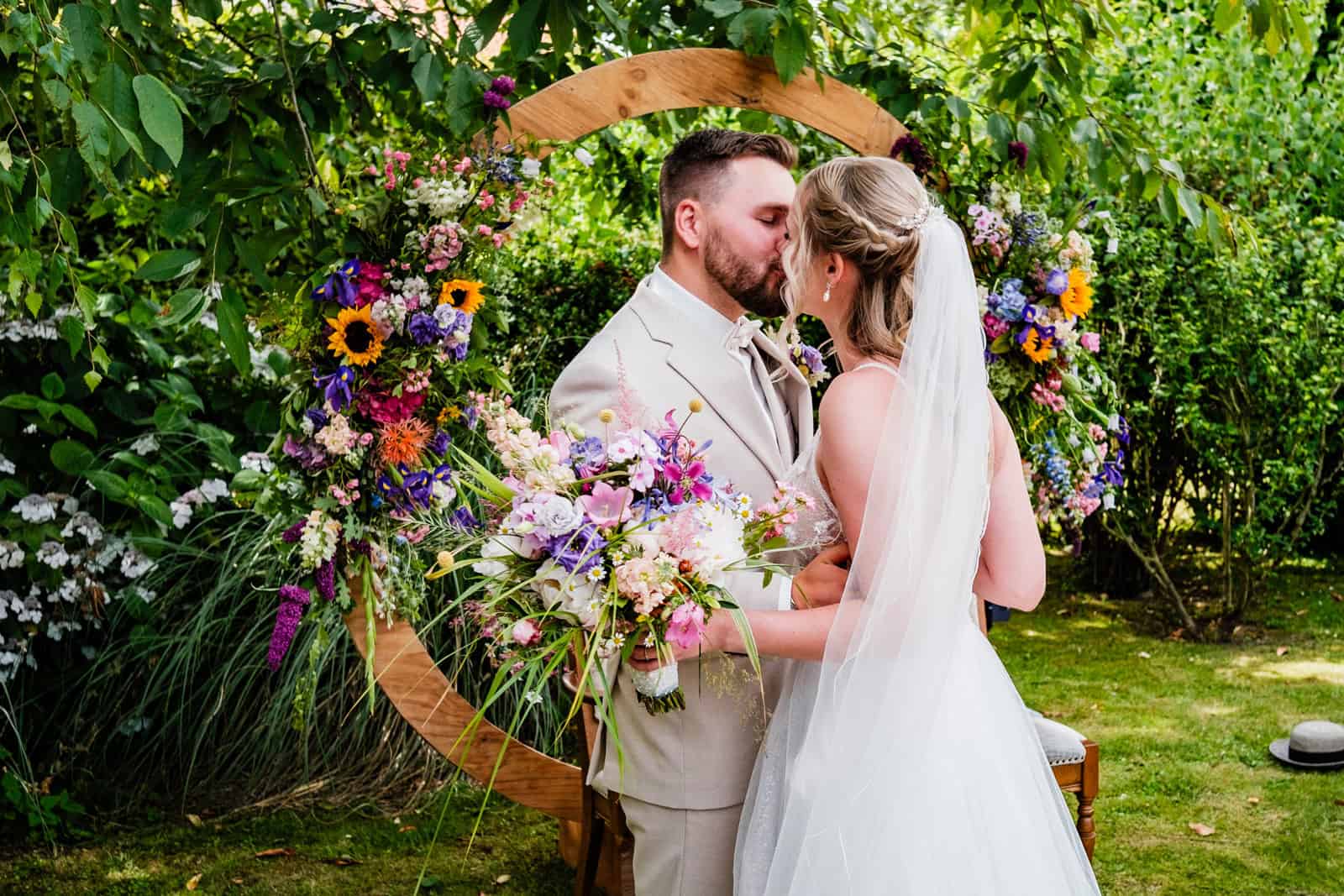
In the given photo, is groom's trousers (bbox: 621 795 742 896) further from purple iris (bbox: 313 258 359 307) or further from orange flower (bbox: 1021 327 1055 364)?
orange flower (bbox: 1021 327 1055 364)

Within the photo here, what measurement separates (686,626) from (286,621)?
3.86 ft

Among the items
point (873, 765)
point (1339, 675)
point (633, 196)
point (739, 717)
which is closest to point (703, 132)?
point (739, 717)

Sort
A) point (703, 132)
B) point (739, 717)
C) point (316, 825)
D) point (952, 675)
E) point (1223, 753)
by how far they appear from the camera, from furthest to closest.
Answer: point (1223, 753) < point (316, 825) < point (703, 132) < point (739, 717) < point (952, 675)

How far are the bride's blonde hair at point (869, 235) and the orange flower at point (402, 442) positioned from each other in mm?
1114

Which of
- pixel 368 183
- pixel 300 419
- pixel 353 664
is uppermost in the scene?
pixel 368 183

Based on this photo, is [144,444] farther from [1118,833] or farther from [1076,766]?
[1118,833]

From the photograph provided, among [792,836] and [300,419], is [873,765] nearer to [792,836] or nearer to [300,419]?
[792,836]

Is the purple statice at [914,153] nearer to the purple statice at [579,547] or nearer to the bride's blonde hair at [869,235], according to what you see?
the bride's blonde hair at [869,235]

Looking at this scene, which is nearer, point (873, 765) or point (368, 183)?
point (873, 765)

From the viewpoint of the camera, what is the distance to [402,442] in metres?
3.09

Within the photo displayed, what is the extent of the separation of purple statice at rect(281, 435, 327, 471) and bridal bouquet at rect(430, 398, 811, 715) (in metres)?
0.88

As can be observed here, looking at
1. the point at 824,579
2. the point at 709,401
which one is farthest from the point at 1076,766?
the point at 709,401

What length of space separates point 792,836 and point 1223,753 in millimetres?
3720

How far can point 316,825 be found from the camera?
462cm
